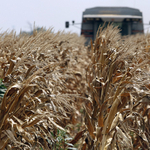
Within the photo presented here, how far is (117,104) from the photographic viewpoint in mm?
2299

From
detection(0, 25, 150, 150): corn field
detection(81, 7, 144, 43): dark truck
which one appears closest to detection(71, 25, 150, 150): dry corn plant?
detection(0, 25, 150, 150): corn field

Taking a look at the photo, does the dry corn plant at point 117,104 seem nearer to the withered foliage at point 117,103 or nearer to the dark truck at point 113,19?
the withered foliage at point 117,103

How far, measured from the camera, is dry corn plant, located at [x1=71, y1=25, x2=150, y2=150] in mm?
2213

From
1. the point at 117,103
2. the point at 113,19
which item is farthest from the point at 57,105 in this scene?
the point at 113,19

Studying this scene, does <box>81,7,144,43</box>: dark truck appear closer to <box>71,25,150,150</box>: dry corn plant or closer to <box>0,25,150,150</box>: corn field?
<box>71,25,150,150</box>: dry corn plant

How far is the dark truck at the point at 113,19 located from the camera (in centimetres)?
1053

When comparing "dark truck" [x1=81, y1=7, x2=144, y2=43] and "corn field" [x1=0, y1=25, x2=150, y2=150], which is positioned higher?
"dark truck" [x1=81, y1=7, x2=144, y2=43]

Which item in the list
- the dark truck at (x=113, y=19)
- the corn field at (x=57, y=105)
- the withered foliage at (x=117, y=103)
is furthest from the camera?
the dark truck at (x=113, y=19)

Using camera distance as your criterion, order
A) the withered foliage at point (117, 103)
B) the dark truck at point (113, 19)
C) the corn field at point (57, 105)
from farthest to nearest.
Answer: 1. the dark truck at point (113, 19)
2. the withered foliage at point (117, 103)
3. the corn field at point (57, 105)

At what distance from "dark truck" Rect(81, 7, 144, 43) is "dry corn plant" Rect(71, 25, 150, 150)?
23.4ft

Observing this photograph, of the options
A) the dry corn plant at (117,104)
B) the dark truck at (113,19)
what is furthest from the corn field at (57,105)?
the dark truck at (113,19)

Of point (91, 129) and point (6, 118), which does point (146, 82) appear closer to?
point (91, 129)

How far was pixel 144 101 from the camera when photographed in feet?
7.00

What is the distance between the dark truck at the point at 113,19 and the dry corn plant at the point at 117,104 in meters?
7.12
